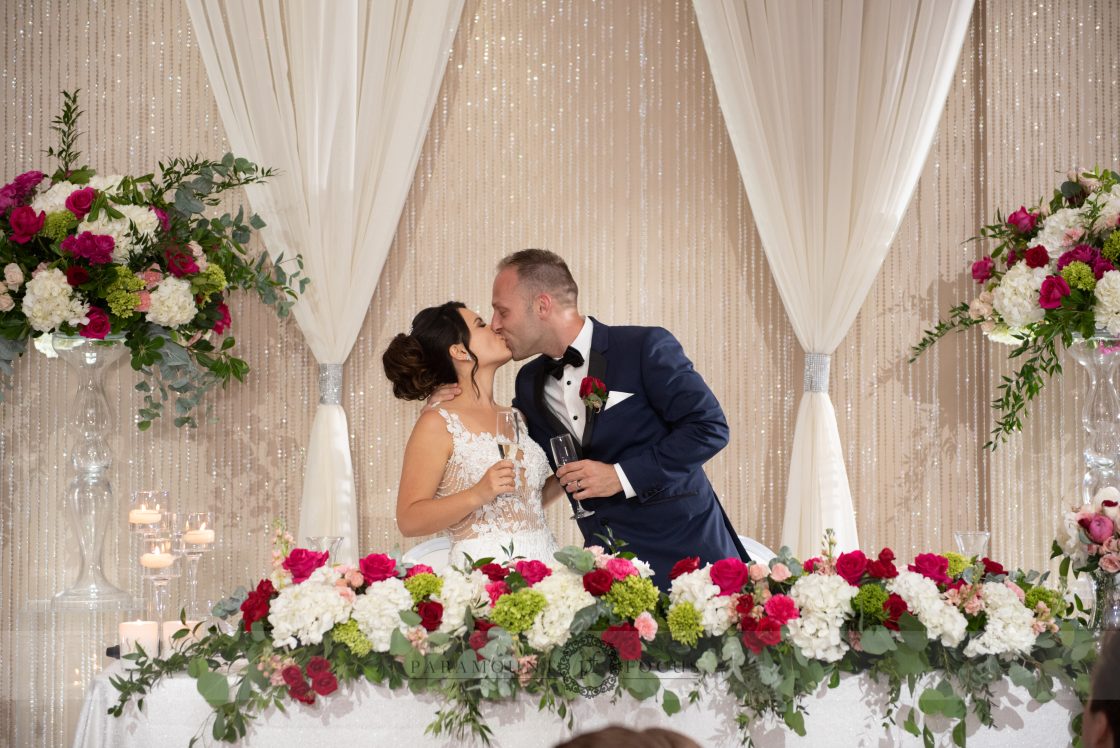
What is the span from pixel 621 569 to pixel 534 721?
0.35 m

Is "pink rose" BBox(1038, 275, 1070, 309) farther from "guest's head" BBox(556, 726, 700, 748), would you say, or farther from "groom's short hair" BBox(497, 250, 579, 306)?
"guest's head" BBox(556, 726, 700, 748)

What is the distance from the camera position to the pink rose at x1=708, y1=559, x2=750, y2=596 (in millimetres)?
2211

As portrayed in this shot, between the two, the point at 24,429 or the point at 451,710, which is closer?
the point at 451,710

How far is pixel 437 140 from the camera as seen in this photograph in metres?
4.92

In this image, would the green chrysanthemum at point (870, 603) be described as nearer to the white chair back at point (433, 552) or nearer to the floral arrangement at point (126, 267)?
the white chair back at point (433, 552)

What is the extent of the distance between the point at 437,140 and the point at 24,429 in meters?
2.29

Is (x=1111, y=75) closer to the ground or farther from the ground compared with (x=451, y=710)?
farther from the ground

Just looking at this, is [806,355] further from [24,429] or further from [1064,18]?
[24,429]

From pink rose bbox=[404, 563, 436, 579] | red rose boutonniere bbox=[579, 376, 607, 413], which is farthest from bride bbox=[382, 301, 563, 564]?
pink rose bbox=[404, 563, 436, 579]

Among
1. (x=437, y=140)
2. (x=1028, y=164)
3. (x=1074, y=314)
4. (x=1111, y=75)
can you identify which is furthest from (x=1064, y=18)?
(x=437, y=140)

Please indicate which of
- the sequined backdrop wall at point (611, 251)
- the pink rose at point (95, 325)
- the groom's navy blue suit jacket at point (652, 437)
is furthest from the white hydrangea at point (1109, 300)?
the pink rose at point (95, 325)

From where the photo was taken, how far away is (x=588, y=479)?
3254 mm

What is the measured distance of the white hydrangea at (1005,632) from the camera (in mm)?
2148

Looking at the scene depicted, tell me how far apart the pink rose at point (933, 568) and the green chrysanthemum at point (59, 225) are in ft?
10.0
